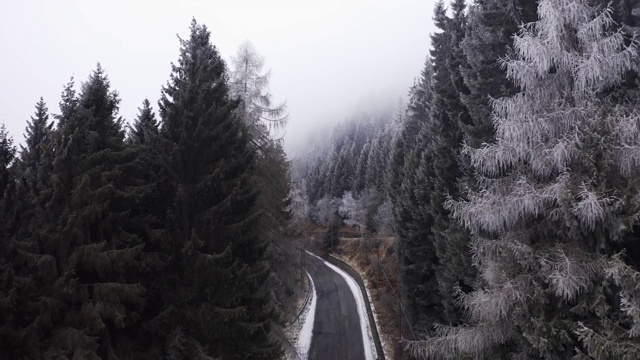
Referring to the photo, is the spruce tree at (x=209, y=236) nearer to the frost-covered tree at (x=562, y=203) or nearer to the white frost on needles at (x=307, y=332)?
the frost-covered tree at (x=562, y=203)

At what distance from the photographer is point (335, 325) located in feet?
100

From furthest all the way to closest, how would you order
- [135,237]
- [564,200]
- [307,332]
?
[307,332] → [135,237] → [564,200]

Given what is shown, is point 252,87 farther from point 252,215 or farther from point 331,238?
point 331,238

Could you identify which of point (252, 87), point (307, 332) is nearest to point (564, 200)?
point (252, 87)

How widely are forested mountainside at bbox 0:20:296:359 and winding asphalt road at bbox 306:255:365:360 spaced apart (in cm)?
1543

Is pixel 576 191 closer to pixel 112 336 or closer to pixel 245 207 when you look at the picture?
pixel 245 207

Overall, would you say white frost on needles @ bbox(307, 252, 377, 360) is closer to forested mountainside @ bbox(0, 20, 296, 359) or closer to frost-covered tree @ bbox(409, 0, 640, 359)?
forested mountainside @ bbox(0, 20, 296, 359)

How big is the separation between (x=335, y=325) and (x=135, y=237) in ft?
77.4

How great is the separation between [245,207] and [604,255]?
27.1 ft

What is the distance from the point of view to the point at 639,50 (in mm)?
7789

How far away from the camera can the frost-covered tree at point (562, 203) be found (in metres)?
6.43

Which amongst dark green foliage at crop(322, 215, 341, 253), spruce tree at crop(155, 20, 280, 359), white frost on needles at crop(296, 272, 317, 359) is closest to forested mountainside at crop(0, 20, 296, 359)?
spruce tree at crop(155, 20, 280, 359)

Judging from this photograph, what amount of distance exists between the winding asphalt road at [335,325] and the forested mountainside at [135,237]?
15431mm

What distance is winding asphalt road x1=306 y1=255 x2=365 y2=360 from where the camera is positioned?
25719 millimetres
